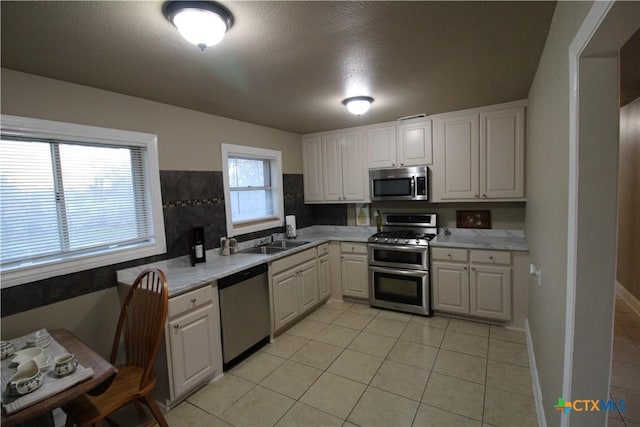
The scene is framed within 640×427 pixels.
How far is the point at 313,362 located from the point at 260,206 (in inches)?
76.5

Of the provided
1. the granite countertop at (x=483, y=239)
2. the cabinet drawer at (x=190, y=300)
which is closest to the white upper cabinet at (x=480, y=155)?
the granite countertop at (x=483, y=239)

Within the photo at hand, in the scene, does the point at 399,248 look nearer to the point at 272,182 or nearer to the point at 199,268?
the point at 272,182

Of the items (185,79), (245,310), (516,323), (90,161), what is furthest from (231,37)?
(516,323)

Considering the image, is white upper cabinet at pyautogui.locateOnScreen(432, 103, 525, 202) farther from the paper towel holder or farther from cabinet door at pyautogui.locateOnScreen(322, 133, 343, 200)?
the paper towel holder

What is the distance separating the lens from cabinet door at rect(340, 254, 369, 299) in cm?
382

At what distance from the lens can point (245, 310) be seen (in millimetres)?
2727

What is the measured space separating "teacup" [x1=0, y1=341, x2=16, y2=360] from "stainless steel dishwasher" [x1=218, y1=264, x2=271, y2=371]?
1184mm

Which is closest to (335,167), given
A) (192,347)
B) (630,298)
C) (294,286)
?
(294,286)

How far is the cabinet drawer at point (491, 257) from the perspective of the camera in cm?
303

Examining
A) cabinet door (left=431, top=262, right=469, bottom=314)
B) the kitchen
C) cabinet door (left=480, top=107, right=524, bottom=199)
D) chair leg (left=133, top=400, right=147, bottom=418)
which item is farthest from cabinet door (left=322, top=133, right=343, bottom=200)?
chair leg (left=133, top=400, right=147, bottom=418)

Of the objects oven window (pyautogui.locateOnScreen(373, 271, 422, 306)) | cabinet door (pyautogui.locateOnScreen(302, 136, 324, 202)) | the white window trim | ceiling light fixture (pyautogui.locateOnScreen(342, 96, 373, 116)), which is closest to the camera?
ceiling light fixture (pyautogui.locateOnScreen(342, 96, 373, 116))

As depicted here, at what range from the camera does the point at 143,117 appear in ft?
8.24

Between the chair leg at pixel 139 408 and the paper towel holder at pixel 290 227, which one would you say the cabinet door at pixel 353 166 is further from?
the chair leg at pixel 139 408

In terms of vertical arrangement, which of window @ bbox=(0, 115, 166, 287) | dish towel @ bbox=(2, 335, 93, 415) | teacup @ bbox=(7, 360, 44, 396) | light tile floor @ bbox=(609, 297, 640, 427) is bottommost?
light tile floor @ bbox=(609, 297, 640, 427)
